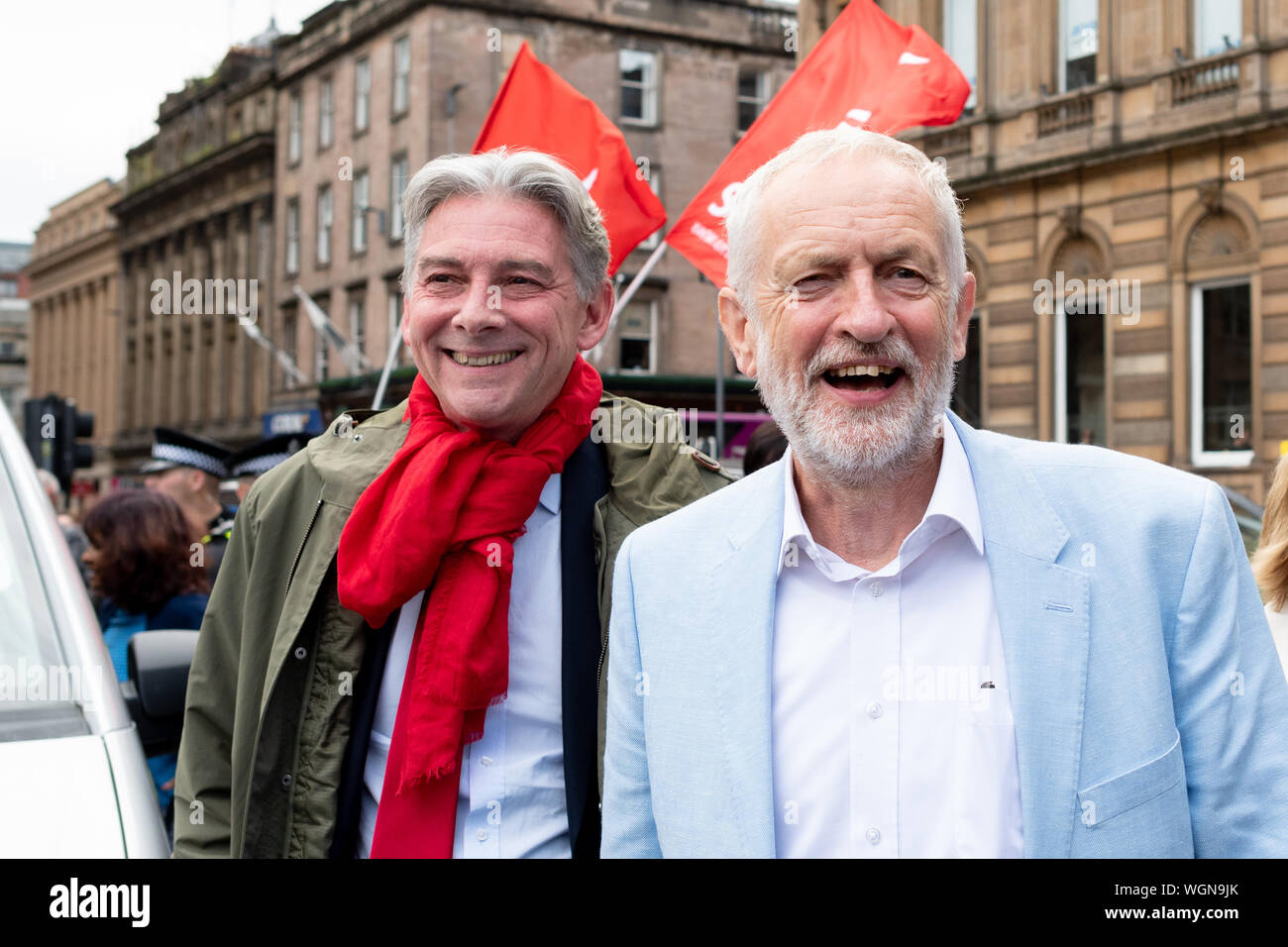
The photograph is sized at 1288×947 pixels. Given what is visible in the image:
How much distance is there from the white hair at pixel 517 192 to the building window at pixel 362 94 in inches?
1396

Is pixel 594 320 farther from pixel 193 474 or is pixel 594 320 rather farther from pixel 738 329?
pixel 193 474

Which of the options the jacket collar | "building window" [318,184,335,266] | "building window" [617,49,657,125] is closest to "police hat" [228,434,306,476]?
the jacket collar

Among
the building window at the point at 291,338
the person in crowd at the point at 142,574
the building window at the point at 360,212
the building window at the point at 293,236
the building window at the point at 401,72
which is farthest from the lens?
the building window at the point at 293,236

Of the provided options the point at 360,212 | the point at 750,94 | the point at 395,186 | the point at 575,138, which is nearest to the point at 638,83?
the point at 750,94

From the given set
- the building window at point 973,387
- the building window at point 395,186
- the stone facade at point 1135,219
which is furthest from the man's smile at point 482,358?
the building window at point 395,186

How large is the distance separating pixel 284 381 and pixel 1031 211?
26.9 meters

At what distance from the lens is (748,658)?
2.12m

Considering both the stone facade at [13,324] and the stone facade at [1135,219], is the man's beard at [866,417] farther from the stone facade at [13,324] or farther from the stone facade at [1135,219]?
the stone facade at [13,324]

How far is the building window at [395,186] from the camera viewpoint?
34.3 meters

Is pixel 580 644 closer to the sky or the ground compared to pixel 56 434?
closer to the ground

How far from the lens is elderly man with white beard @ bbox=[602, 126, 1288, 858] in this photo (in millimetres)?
1934

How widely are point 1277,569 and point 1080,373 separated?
18742 mm

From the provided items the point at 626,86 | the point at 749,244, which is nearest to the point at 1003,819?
the point at 749,244

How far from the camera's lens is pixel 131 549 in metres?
5.51
